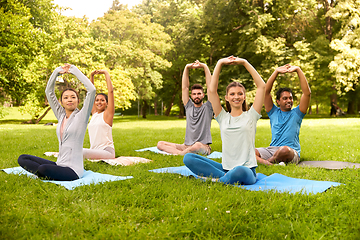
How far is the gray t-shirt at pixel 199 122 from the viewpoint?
7672 millimetres

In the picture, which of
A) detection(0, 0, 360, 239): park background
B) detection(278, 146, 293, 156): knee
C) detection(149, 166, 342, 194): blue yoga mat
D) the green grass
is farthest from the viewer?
detection(278, 146, 293, 156): knee

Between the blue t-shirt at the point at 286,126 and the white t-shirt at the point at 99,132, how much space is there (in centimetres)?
376

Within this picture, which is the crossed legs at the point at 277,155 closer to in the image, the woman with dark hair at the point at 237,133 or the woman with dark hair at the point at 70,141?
the woman with dark hair at the point at 237,133

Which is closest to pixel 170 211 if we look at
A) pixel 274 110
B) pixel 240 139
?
pixel 240 139

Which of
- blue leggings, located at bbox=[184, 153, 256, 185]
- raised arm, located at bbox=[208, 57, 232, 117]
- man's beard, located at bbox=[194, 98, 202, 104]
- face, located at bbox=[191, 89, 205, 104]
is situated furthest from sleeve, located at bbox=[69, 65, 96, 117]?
man's beard, located at bbox=[194, 98, 202, 104]

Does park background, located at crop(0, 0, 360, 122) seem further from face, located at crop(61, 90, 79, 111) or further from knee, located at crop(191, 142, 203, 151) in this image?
face, located at crop(61, 90, 79, 111)

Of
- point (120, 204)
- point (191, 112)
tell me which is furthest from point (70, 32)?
point (120, 204)

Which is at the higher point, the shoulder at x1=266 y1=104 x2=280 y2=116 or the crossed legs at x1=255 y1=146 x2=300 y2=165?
the shoulder at x1=266 y1=104 x2=280 y2=116

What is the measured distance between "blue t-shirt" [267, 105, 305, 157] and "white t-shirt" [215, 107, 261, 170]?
87.9 inches

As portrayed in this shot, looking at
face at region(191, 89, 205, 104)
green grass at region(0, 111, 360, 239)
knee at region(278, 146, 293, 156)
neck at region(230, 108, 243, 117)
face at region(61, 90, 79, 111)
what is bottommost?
green grass at region(0, 111, 360, 239)

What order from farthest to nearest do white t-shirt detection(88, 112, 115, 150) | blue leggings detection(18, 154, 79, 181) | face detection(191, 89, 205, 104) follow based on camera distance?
face detection(191, 89, 205, 104)
white t-shirt detection(88, 112, 115, 150)
blue leggings detection(18, 154, 79, 181)

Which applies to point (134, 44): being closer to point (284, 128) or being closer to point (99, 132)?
point (99, 132)

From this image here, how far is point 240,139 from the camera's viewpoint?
14.6 ft

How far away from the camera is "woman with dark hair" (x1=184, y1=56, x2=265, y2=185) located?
4.39 metres
